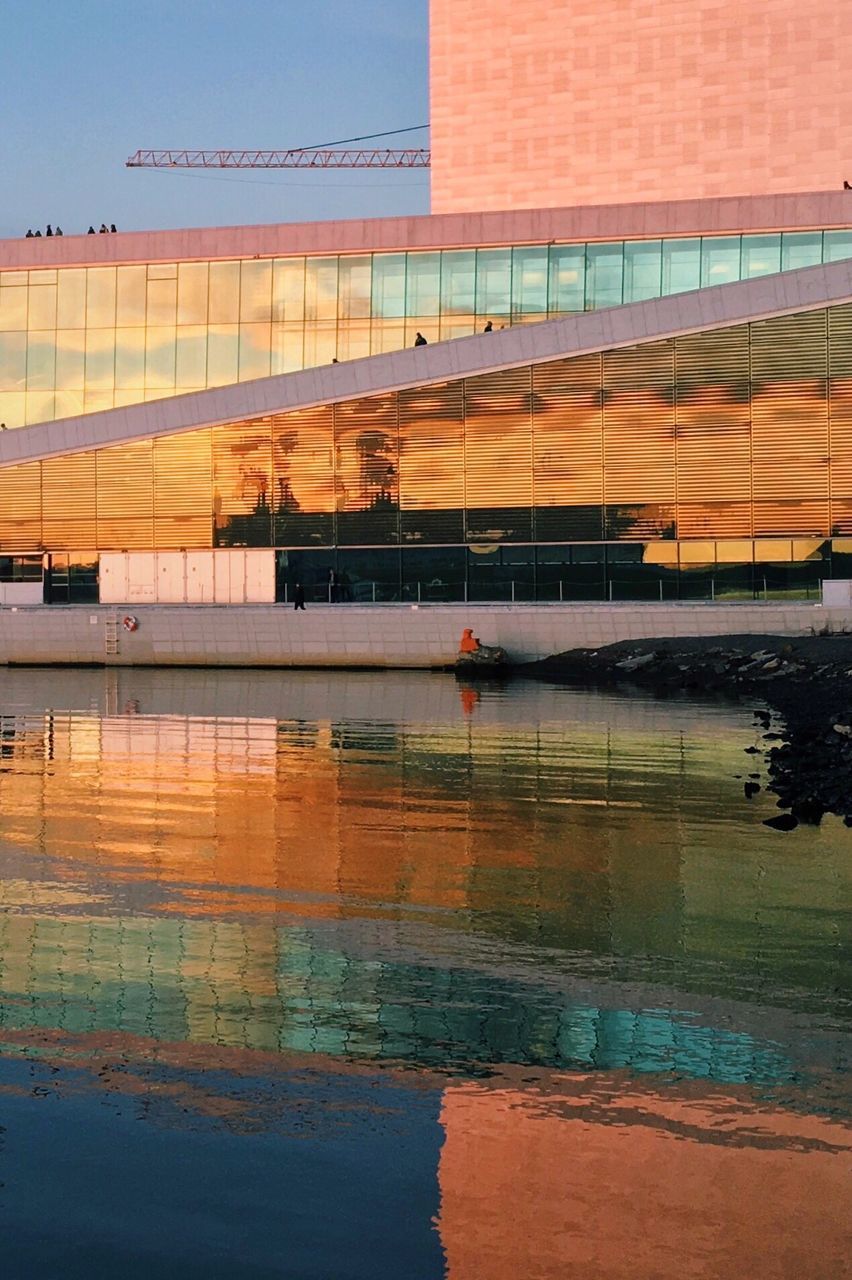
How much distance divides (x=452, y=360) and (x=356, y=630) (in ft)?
36.1

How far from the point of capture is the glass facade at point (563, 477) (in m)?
62.1

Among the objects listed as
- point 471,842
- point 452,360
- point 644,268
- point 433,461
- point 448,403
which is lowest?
point 471,842

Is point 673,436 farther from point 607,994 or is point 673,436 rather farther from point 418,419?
point 607,994

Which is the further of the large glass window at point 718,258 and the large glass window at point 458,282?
the large glass window at point 458,282

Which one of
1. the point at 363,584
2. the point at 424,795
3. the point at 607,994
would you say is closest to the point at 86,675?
the point at 363,584

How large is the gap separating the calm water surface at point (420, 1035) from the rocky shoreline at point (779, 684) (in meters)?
0.93

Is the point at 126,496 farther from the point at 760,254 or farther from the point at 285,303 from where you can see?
the point at 760,254

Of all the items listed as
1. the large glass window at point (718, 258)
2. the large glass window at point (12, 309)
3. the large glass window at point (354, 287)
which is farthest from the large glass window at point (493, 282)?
the large glass window at point (12, 309)

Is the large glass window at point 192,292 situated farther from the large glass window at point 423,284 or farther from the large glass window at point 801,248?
the large glass window at point 801,248

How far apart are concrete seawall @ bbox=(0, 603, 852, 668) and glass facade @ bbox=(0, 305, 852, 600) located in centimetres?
333

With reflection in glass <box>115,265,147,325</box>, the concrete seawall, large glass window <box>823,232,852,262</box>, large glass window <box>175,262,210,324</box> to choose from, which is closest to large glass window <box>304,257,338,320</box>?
large glass window <box>175,262,210,324</box>

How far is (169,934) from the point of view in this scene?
13977 millimetres

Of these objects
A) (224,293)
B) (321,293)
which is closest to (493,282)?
(321,293)

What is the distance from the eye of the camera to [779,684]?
152 feet
